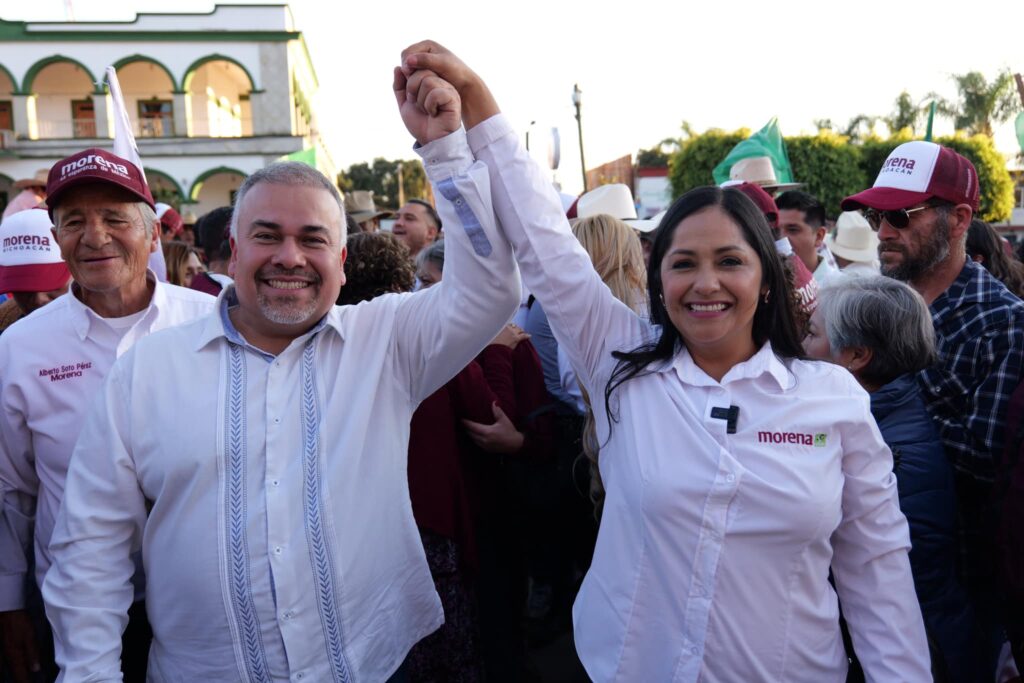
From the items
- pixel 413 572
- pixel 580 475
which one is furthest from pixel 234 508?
pixel 580 475

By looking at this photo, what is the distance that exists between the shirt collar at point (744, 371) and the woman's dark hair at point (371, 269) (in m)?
1.40

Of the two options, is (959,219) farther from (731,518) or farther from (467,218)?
(467,218)

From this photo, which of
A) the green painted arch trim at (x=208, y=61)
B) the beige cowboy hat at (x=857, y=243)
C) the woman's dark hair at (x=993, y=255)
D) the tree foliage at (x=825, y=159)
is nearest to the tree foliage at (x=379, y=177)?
the green painted arch trim at (x=208, y=61)

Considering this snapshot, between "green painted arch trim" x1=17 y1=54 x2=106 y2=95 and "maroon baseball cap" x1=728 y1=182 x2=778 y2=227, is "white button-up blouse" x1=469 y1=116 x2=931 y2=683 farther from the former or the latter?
"green painted arch trim" x1=17 y1=54 x2=106 y2=95

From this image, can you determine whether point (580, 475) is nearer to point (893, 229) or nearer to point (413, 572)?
point (413, 572)

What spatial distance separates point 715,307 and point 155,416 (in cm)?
140

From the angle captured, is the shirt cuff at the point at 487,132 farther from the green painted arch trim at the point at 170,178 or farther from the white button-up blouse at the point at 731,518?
the green painted arch trim at the point at 170,178

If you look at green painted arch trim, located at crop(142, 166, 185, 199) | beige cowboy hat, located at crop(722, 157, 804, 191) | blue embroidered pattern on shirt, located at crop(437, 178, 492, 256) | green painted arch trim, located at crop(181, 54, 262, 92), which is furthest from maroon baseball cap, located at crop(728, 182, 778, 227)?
green painted arch trim, located at crop(142, 166, 185, 199)

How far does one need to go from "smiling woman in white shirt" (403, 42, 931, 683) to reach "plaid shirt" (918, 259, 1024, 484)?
824mm

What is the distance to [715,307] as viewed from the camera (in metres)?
1.98

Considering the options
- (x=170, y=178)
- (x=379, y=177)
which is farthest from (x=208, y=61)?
(x=379, y=177)

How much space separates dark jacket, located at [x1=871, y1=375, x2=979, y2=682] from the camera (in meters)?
2.38

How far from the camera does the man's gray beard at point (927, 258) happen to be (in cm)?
315

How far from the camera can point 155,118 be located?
31938 mm
